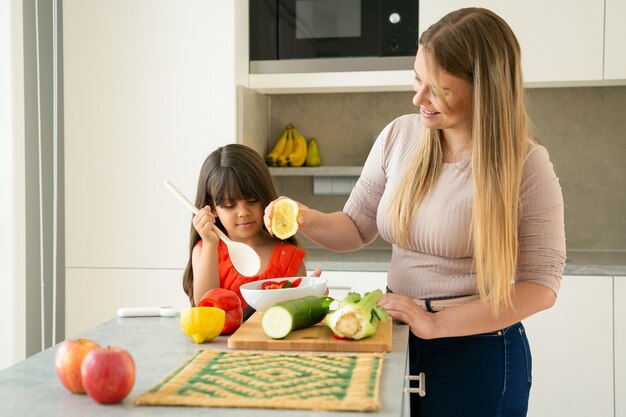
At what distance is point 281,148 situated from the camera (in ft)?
11.6

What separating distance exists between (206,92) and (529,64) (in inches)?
49.0

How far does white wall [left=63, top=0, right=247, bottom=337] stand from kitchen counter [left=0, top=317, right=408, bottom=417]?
58.2 inches

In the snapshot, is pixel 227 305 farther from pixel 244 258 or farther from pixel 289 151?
pixel 289 151

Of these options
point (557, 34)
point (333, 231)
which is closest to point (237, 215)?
point (333, 231)

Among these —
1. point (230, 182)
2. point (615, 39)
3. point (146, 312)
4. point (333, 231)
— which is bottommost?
point (146, 312)

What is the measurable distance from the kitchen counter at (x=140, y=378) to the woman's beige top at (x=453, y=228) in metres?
0.16

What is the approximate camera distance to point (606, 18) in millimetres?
3068

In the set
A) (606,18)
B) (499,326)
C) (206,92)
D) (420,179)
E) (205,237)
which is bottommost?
(499,326)

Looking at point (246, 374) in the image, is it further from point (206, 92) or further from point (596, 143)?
point (596, 143)

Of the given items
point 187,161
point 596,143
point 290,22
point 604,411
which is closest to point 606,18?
point 596,143

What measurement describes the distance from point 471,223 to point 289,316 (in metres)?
0.43

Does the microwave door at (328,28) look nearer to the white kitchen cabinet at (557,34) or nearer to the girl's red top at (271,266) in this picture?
the white kitchen cabinet at (557,34)

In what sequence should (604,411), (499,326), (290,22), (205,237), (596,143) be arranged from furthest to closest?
(596,143) < (290,22) < (604,411) < (205,237) < (499,326)

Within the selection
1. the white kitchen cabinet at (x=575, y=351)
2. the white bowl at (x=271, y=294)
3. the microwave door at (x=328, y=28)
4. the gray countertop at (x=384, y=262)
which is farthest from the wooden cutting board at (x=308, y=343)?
the microwave door at (x=328, y=28)
